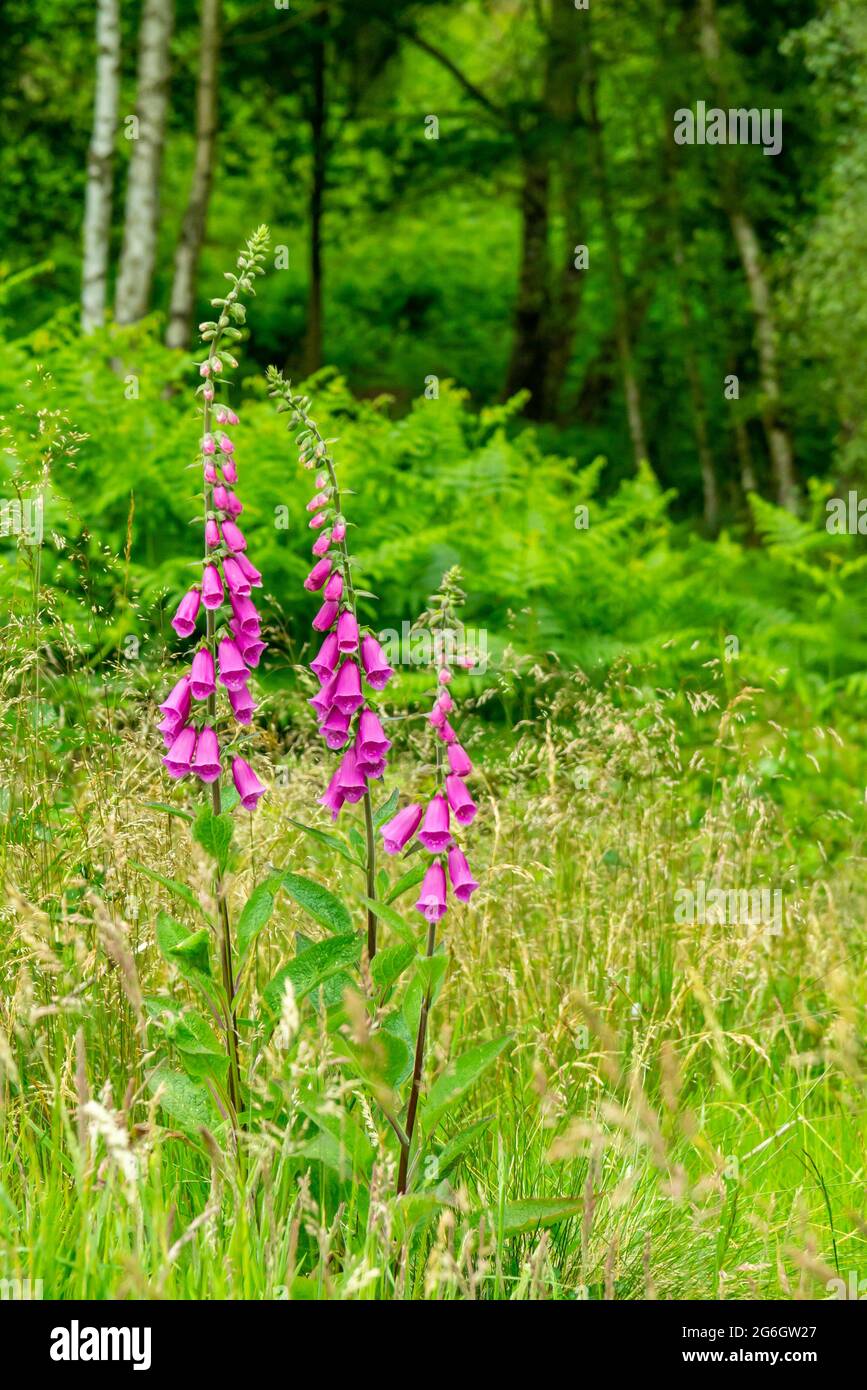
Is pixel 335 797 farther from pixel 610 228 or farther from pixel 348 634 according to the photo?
pixel 610 228

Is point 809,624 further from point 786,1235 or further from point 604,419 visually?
point 604,419

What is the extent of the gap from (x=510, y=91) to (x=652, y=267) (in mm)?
2986

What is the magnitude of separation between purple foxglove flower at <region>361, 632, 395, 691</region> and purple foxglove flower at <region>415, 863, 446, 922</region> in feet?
1.09

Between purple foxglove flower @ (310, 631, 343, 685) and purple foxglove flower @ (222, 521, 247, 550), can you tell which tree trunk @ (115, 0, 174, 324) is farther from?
purple foxglove flower @ (310, 631, 343, 685)

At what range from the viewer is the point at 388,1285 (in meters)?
2.20

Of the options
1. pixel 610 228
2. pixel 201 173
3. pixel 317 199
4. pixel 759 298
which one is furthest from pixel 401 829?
pixel 317 199

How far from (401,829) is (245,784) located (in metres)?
0.29

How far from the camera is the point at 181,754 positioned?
92.3 inches

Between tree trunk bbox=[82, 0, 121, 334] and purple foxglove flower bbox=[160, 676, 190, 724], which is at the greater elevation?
tree trunk bbox=[82, 0, 121, 334]

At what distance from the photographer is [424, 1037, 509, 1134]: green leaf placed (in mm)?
2184

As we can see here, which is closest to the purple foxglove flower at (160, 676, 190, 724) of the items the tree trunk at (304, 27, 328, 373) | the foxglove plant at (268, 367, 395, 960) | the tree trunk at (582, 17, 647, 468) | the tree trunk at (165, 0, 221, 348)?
the foxglove plant at (268, 367, 395, 960)

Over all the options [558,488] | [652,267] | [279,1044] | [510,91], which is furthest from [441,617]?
[510,91]

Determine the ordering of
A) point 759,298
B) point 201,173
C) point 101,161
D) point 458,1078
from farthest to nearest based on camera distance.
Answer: point 759,298, point 201,173, point 101,161, point 458,1078

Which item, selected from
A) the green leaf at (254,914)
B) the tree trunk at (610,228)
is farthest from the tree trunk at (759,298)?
the green leaf at (254,914)
